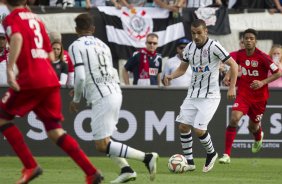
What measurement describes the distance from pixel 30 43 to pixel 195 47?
4325mm

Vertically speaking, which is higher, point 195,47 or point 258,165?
point 195,47

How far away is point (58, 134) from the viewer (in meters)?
10.4

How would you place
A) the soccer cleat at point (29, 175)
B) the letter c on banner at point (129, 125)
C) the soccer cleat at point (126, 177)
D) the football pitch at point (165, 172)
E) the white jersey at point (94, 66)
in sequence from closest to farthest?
1. the soccer cleat at point (29, 175)
2. the white jersey at point (94, 66)
3. the soccer cleat at point (126, 177)
4. the football pitch at point (165, 172)
5. the letter c on banner at point (129, 125)

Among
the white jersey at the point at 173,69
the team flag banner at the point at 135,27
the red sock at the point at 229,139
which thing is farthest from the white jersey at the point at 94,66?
the team flag banner at the point at 135,27

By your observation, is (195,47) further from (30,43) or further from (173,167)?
(30,43)

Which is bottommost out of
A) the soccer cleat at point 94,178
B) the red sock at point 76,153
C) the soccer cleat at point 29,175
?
the soccer cleat at point 94,178

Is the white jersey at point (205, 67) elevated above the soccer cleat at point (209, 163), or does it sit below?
above

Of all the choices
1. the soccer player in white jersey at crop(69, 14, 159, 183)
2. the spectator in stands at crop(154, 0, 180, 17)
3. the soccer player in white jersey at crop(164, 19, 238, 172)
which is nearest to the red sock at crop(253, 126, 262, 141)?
the soccer player in white jersey at crop(164, 19, 238, 172)

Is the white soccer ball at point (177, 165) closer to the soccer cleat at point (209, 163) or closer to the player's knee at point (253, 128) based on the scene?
the soccer cleat at point (209, 163)

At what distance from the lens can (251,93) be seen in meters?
16.0

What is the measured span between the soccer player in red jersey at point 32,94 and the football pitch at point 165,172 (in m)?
1.49

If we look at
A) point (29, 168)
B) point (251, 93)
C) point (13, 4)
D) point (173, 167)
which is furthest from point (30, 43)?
point (251, 93)

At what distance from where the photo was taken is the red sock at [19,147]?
33.9 ft

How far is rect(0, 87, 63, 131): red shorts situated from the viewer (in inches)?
407
